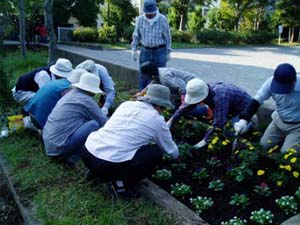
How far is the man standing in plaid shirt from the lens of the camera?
19.7 ft

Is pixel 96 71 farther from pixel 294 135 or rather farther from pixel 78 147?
pixel 294 135

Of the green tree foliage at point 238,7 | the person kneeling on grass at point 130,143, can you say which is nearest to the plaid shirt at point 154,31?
the person kneeling on grass at point 130,143

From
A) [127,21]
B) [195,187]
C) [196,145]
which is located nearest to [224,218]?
[195,187]

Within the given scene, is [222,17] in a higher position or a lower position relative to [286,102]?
higher

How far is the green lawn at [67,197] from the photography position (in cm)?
282

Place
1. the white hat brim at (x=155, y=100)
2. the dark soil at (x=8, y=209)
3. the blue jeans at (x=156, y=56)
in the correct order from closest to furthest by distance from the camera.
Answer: the white hat brim at (x=155, y=100)
the dark soil at (x=8, y=209)
the blue jeans at (x=156, y=56)

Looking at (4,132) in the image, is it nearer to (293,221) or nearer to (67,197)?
(67,197)

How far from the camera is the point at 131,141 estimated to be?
9.75ft

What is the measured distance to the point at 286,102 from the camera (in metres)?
3.83

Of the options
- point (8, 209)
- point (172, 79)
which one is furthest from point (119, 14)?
point (8, 209)

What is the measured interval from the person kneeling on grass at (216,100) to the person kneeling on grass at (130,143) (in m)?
0.97

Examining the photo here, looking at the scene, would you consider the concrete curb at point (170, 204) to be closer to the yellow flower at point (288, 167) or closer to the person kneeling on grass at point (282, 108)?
the yellow flower at point (288, 167)

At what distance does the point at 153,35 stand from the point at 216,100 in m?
2.38

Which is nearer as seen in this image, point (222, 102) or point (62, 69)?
point (222, 102)
